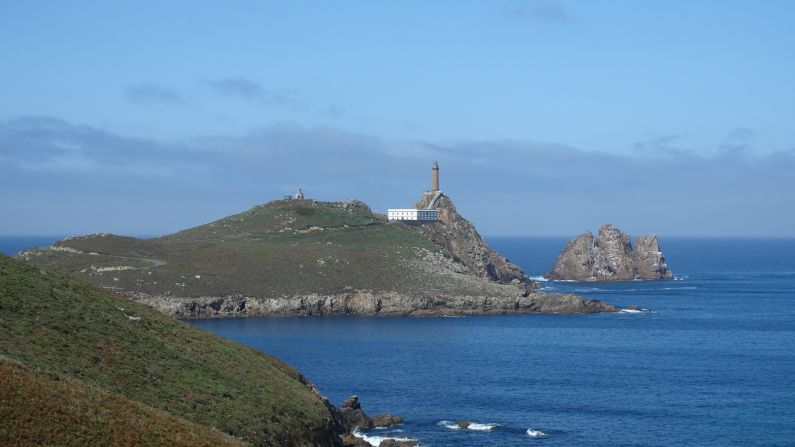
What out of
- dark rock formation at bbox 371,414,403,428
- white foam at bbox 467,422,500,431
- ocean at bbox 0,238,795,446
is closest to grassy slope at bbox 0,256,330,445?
dark rock formation at bbox 371,414,403,428

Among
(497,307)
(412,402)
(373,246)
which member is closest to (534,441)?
(412,402)

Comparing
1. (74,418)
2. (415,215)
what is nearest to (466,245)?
(415,215)

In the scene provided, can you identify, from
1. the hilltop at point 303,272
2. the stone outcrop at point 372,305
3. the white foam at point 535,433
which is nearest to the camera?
the white foam at point 535,433

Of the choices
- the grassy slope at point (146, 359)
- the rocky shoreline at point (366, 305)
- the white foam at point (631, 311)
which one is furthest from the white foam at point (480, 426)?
the white foam at point (631, 311)

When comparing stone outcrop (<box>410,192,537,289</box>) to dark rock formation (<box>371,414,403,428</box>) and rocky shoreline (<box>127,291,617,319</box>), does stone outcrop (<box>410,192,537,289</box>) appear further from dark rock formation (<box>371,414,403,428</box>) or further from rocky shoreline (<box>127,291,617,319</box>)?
dark rock formation (<box>371,414,403,428</box>)

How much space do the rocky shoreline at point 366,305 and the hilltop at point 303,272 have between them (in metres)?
0.14

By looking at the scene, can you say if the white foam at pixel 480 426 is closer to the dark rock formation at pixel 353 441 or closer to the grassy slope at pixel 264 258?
the dark rock formation at pixel 353 441

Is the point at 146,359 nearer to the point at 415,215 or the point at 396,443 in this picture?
the point at 396,443

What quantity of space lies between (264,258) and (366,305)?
21120 mm

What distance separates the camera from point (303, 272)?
5832 inches

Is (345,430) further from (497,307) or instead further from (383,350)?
(497,307)

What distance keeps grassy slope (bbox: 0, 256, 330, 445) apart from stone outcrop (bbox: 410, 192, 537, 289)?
374 ft

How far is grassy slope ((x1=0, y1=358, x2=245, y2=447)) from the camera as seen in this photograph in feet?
115

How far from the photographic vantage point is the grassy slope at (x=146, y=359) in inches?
1880
